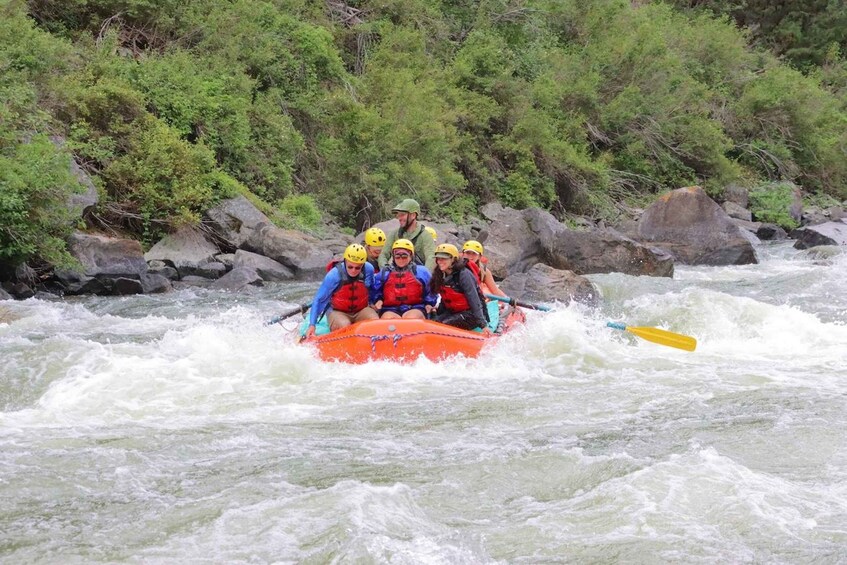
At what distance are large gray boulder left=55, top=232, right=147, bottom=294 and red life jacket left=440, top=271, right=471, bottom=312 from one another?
5.38 metres

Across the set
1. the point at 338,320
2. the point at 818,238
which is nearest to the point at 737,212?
the point at 818,238

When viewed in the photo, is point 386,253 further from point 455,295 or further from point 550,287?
point 550,287

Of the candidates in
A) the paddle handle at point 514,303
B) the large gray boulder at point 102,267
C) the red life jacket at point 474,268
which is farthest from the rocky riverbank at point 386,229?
the red life jacket at point 474,268

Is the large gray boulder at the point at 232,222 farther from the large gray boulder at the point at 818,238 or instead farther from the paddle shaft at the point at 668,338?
the large gray boulder at the point at 818,238

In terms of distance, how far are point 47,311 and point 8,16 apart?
6521 mm

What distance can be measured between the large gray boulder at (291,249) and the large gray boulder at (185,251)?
2.09ft

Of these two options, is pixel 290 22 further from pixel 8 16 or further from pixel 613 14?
pixel 613 14

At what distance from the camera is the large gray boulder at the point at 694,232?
16234 millimetres

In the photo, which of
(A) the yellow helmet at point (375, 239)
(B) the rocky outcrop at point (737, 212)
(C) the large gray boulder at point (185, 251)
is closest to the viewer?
(A) the yellow helmet at point (375, 239)

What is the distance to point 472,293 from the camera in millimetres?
8320

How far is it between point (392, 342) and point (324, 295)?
36.4 inches

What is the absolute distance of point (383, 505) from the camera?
15.3ft

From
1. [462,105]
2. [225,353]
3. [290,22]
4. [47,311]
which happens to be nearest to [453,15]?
[462,105]

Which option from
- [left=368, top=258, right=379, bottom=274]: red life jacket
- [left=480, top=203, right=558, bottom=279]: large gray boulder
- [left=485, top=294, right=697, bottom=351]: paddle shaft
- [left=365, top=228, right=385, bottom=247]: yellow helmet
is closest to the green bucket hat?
[left=365, top=228, right=385, bottom=247]: yellow helmet
